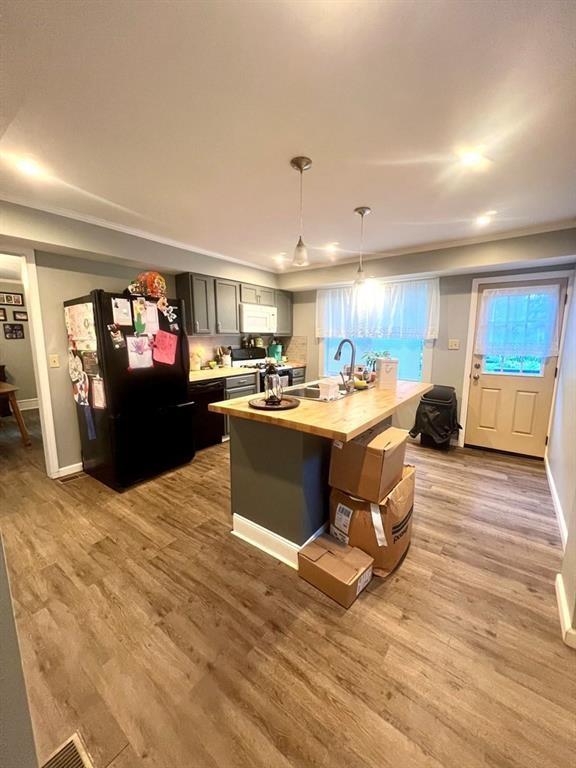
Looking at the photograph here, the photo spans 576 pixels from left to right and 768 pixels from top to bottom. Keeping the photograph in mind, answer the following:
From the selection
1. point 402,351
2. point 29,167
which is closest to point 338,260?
point 402,351

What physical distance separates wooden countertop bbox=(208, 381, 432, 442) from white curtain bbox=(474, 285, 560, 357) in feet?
6.67

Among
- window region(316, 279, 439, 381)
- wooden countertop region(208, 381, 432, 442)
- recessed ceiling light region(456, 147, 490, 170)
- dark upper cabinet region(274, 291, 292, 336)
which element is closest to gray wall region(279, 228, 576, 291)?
window region(316, 279, 439, 381)

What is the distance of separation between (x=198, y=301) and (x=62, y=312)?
4.59 feet

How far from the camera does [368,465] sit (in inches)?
66.1

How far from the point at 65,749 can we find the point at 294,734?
791 mm

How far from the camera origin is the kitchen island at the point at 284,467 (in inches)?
66.6

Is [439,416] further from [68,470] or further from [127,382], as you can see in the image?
[68,470]

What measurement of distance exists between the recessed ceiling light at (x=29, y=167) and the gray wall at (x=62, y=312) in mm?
1002

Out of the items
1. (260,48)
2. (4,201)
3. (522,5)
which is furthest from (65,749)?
(4,201)

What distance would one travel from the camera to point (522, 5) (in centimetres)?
94

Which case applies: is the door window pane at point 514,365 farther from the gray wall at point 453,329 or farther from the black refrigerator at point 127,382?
the black refrigerator at point 127,382

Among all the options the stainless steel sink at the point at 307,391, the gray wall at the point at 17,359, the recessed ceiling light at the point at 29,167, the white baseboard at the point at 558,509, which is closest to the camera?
the recessed ceiling light at the point at 29,167

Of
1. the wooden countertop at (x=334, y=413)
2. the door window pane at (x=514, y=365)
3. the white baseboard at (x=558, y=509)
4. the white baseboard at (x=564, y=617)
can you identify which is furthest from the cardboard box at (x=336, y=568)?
the door window pane at (x=514, y=365)

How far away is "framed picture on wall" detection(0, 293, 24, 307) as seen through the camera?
5293 millimetres
